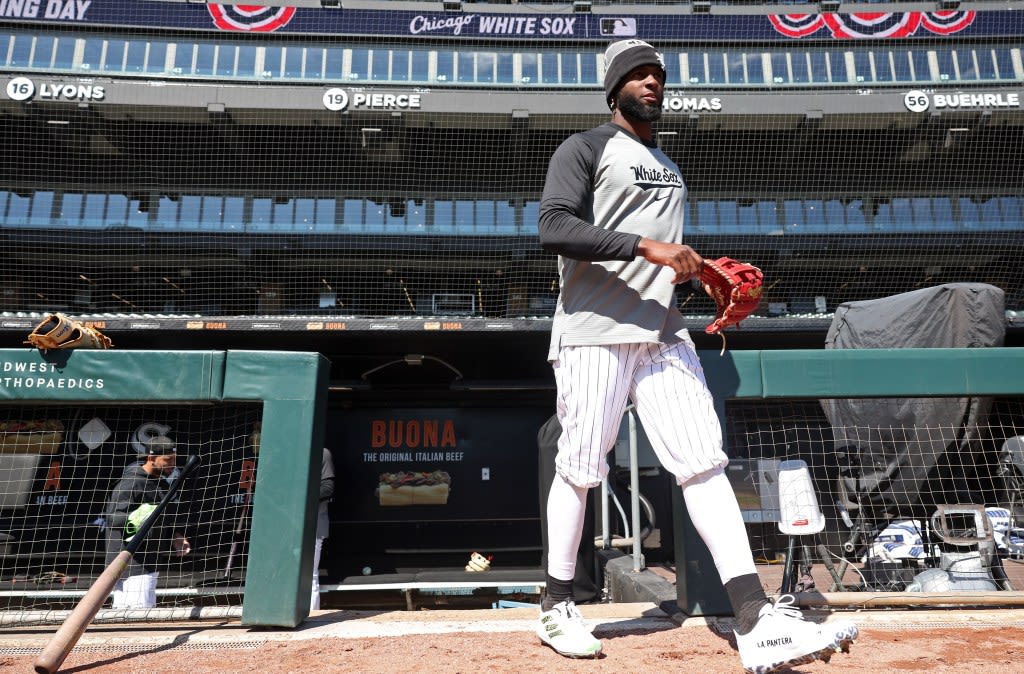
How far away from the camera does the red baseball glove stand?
1.76 m

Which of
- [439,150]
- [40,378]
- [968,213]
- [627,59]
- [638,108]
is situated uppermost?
[439,150]

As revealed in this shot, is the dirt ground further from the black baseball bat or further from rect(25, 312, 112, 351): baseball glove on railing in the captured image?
rect(25, 312, 112, 351): baseball glove on railing

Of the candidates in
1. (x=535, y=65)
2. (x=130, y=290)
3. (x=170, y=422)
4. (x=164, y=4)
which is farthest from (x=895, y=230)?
(x=164, y=4)

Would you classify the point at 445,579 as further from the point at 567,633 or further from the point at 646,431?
the point at 646,431

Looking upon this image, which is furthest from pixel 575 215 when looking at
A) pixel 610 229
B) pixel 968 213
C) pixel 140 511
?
pixel 968 213

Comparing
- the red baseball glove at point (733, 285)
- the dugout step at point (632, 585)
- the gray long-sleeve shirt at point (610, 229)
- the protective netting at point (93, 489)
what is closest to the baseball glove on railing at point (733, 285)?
the red baseball glove at point (733, 285)

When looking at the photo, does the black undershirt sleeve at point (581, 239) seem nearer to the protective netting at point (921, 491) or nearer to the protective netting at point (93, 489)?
the protective netting at point (921, 491)

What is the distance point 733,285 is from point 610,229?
1.23 feet

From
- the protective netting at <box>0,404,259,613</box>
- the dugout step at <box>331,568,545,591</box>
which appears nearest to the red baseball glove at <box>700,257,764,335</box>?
the protective netting at <box>0,404,259,613</box>

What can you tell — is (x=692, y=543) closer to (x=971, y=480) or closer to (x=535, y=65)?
(x=971, y=480)

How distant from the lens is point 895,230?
1397cm

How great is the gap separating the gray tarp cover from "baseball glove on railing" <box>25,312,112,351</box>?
3.38 meters

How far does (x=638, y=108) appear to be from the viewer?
188 cm

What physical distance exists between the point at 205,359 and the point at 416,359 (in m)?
6.17
